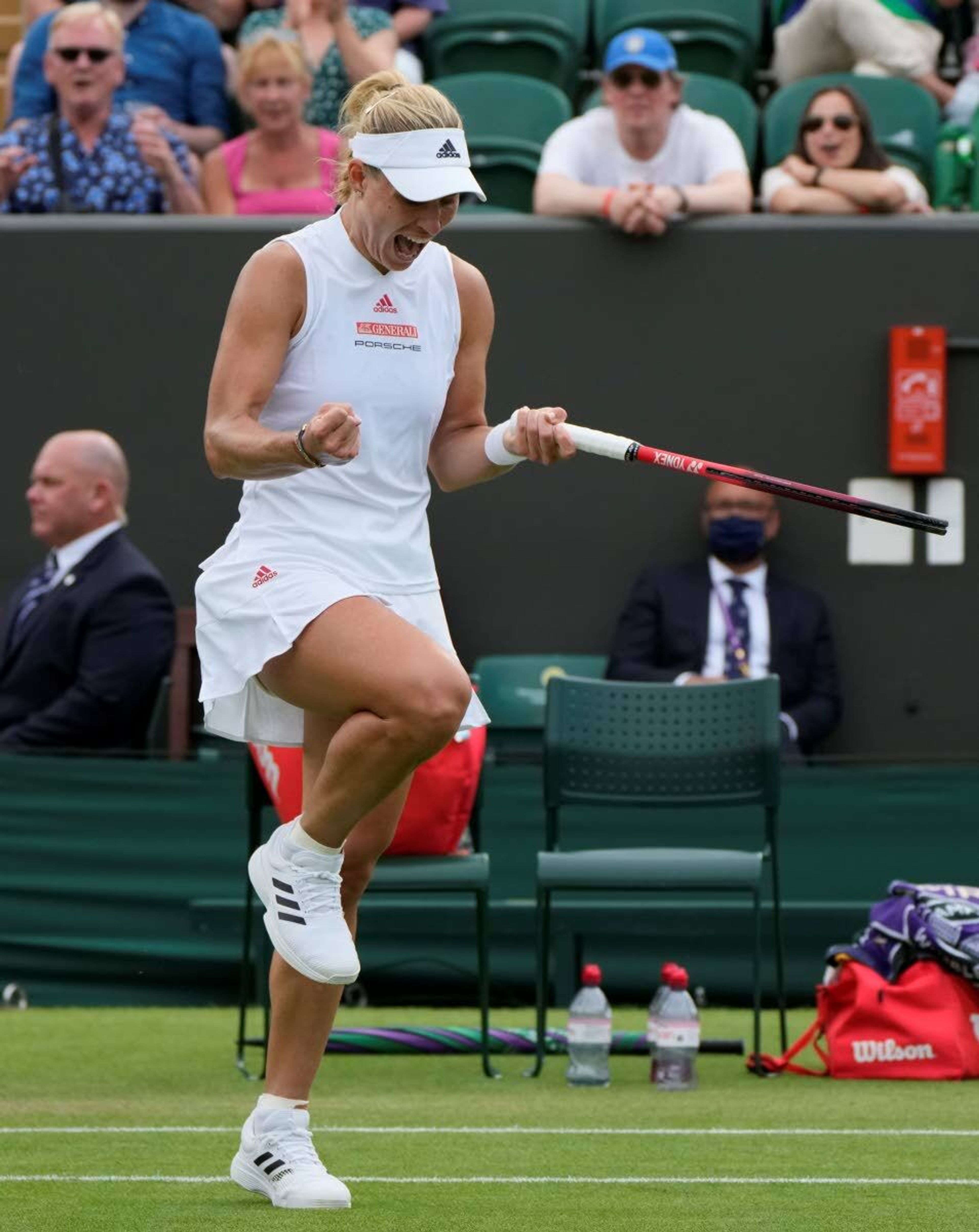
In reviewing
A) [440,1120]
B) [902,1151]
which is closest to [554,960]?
[440,1120]

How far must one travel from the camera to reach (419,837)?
20.7ft

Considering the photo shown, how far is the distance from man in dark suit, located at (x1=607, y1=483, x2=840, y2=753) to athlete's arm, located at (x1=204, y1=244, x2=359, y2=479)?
4753 millimetres

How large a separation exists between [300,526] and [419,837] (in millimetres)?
2301

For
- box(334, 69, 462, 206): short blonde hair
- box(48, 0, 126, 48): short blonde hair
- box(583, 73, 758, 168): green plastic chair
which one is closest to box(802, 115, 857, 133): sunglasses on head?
box(583, 73, 758, 168): green plastic chair

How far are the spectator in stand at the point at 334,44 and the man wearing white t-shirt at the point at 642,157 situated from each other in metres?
0.91

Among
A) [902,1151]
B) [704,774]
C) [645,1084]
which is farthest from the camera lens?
[704,774]

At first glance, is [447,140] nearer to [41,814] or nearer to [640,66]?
[41,814]

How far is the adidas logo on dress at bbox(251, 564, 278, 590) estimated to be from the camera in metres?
4.08

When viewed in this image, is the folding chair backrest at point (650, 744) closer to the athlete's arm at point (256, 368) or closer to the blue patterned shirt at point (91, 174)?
the athlete's arm at point (256, 368)

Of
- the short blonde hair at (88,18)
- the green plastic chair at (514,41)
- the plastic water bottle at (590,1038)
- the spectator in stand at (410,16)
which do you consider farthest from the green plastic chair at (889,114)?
the plastic water bottle at (590,1038)

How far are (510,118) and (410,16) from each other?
2.26 ft

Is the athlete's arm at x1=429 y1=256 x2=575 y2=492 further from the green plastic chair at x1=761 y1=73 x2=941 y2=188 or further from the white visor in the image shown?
the green plastic chair at x1=761 y1=73 x2=941 y2=188

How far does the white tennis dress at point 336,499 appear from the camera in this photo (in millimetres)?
4117

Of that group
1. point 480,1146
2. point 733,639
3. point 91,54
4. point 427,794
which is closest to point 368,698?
point 480,1146
